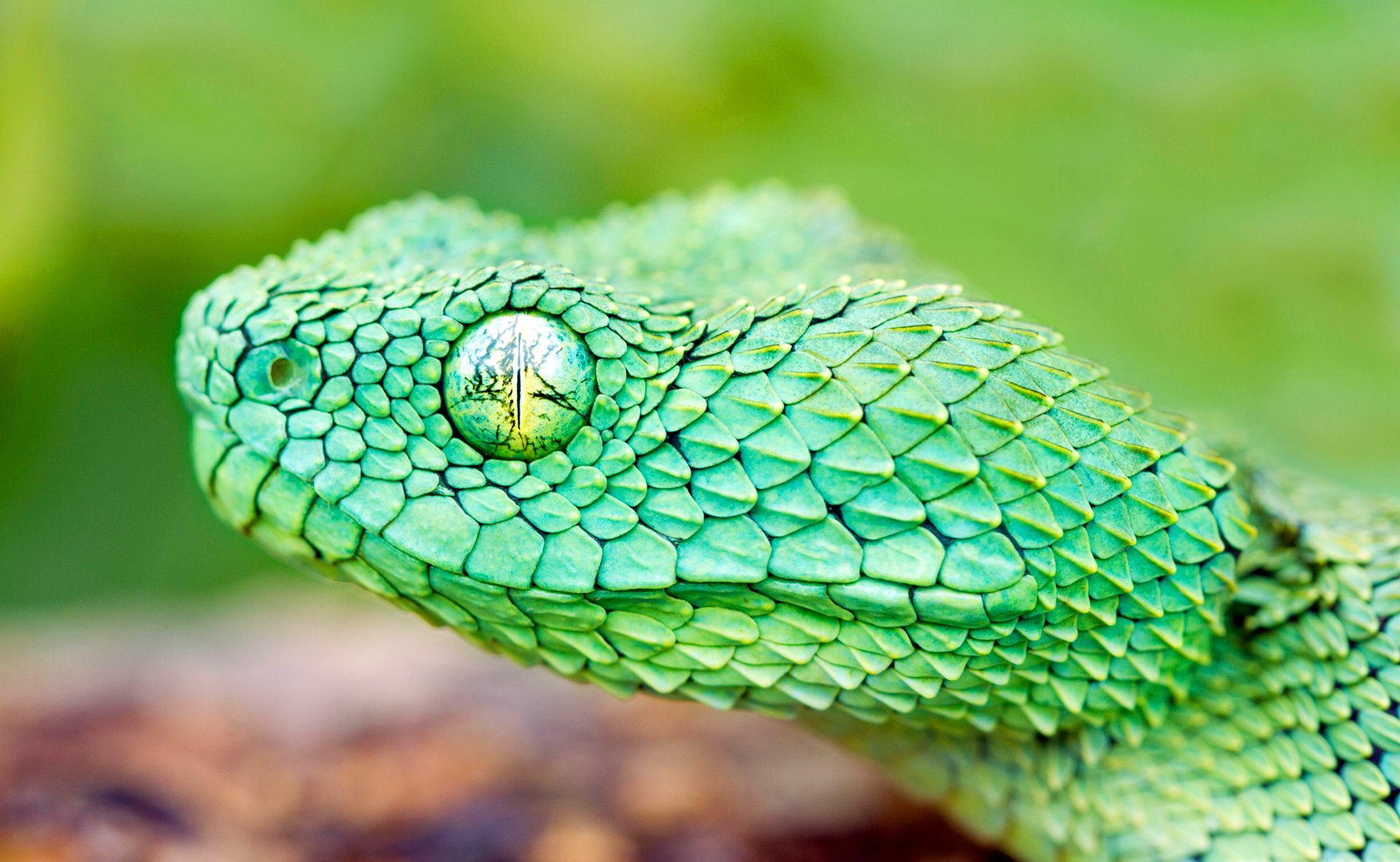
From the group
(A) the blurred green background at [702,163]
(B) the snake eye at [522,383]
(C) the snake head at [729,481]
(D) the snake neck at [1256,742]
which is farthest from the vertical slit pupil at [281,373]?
(A) the blurred green background at [702,163]

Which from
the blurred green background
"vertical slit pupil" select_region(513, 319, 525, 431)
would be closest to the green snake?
"vertical slit pupil" select_region(513, 319, 525, 431)

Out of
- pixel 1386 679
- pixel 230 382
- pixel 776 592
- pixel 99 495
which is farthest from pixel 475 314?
pixel 99 495

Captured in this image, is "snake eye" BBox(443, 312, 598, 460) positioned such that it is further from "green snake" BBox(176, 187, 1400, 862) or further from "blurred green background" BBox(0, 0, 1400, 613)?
"blurred green background" BBox(0, 0, 1400, 613)

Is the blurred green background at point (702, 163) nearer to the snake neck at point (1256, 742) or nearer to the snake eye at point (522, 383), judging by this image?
the snake neck at point (1256, 742)

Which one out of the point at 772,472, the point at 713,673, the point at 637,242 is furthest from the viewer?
the point at 637,242

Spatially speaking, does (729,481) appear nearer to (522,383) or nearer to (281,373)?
(522,383)

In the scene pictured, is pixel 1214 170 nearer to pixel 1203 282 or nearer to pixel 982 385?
pixel 1203 282
